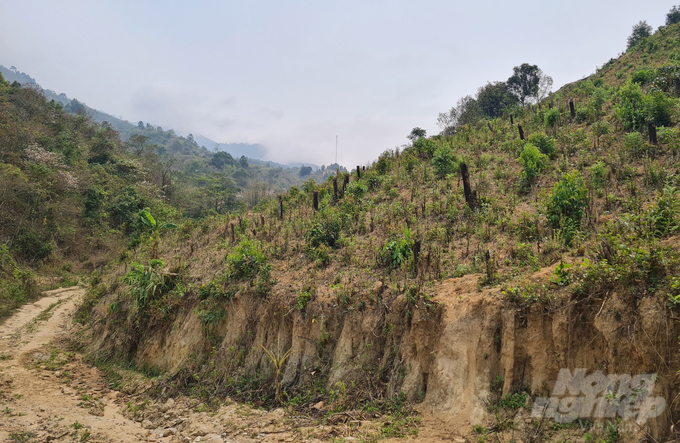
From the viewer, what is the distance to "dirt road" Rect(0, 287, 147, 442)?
6.13m

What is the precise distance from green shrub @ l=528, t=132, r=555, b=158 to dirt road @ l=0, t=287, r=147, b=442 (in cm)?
1446

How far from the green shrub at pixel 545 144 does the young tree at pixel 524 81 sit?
90.7ft

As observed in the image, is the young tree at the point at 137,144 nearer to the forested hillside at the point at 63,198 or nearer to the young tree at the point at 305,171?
the forested hillside at the point at 63,198

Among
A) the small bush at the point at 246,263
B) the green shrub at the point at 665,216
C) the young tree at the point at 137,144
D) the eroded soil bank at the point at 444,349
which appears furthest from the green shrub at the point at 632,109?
the young tree at the point at 137,144

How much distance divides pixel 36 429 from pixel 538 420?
30.2 ft

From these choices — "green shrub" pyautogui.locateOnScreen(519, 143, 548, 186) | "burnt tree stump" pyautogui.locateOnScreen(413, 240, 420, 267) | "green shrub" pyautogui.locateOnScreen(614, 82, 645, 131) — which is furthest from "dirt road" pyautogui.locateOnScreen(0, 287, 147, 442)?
"green shrub" pyautogui.locateOnScreen(614, 82, 645, 131)

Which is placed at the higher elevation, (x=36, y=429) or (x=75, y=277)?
(x=75, y=277)

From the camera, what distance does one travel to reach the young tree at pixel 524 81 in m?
34.7

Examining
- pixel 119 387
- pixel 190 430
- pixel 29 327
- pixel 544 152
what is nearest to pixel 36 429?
pixel 119 387

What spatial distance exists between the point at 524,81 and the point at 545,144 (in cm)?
3002

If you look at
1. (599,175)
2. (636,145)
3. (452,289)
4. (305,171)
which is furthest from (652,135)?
(305,171)

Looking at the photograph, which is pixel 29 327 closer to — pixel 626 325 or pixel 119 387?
pixel 119 387

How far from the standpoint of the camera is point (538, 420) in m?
4.46

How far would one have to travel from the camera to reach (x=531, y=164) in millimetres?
10031
